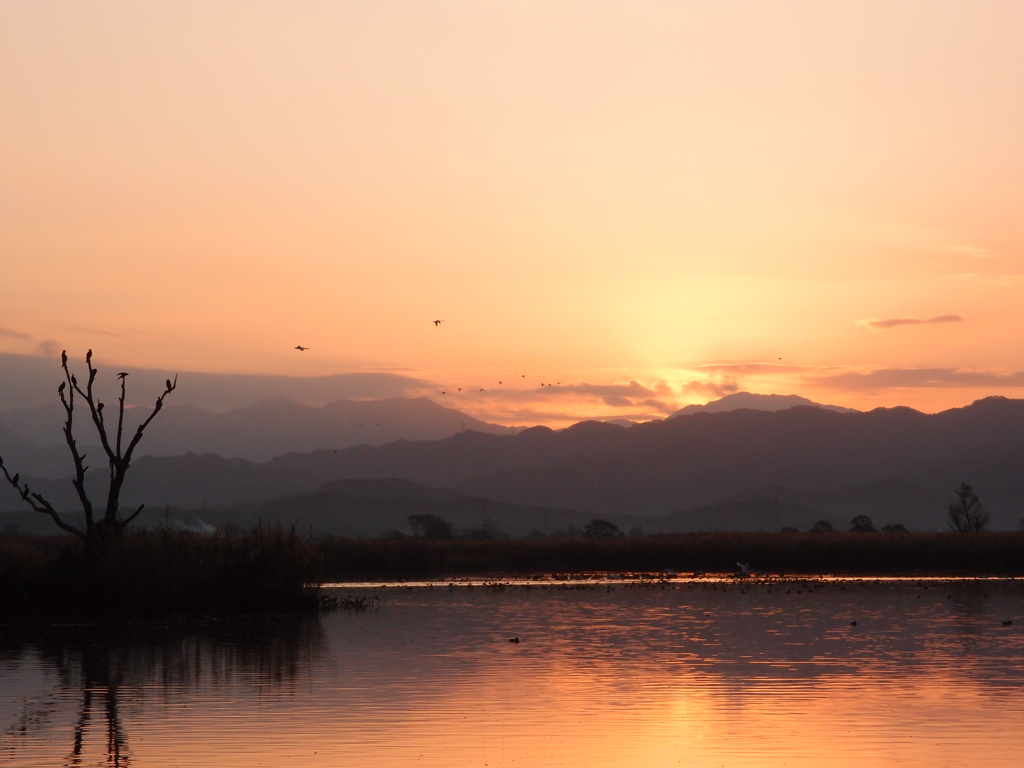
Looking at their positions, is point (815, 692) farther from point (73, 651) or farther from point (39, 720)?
point (73, 651)

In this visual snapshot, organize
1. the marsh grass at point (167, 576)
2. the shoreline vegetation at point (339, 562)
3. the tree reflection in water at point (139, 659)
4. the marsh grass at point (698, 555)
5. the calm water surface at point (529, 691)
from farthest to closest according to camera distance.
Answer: the marsh grass at point (698, 555) < the shoreline vegetation at point (339, 562) < the marsh grass at point (167, 576) < the tree reflection in water at point (139, 659) < the calm water surface at point (529, 691)

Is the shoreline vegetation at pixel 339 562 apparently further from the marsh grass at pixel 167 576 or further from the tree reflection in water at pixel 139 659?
the tree reflection in water at pixel 139 659

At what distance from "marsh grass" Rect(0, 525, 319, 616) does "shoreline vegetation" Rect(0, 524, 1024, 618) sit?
4 cm

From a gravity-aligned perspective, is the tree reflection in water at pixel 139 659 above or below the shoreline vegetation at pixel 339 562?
below

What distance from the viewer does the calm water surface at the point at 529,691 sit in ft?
53.2

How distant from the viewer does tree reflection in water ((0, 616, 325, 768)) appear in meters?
18.6

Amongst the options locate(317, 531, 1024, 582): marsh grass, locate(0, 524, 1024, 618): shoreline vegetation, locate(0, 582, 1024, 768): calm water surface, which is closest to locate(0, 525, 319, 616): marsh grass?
locate(0, 524, 1024, 618): shoreline vegetation

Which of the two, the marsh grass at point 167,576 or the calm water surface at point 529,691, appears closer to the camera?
the calm water surface at point 529,691

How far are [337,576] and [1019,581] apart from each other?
3491 cm

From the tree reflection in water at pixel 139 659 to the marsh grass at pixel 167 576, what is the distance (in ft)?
4.73

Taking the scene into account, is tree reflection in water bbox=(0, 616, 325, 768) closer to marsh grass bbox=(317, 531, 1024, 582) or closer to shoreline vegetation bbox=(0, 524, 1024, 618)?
shoreline vegetation bbox=(0, 524, 1024, 618)

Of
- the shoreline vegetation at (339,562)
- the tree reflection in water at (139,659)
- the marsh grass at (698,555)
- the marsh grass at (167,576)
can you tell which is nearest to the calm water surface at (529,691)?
the tree reflection in water at (139,659)

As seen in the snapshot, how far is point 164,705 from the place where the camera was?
20297 millimetres

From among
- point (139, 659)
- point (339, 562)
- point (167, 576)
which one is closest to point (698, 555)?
point (339, 562)
